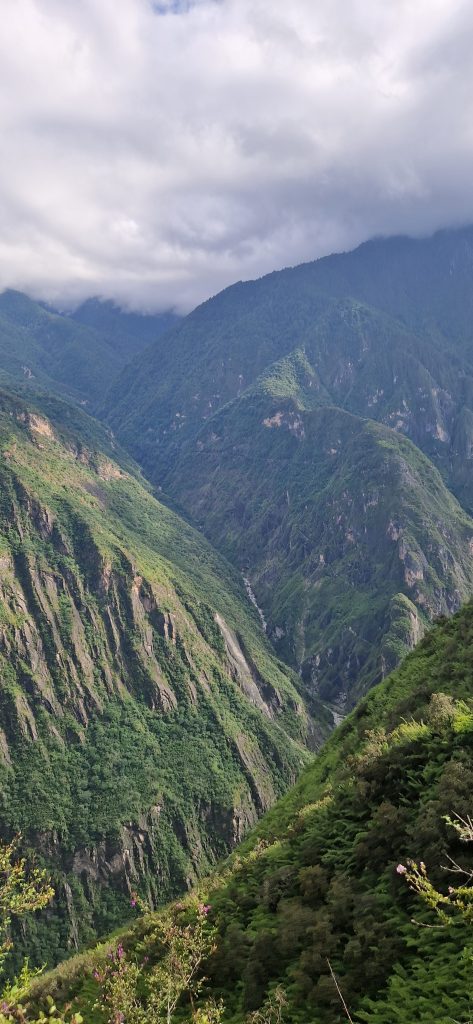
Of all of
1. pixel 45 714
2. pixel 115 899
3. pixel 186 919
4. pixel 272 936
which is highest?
pixel 272 936

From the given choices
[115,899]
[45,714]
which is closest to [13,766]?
[45,714]

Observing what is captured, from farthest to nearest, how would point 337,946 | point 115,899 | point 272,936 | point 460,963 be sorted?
point 115,899 < point 272,936 < point 337,946 < point 460,963

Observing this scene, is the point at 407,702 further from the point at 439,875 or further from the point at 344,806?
the point at 439,875

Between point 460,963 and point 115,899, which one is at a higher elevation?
point 460,963

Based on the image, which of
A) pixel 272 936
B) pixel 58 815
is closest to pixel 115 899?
pixel 58 815

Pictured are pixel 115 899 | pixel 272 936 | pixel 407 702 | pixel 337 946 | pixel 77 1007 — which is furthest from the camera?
pixel 115 899

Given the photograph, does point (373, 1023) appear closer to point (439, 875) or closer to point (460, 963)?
point (460, 963)

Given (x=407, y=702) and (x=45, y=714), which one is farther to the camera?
(x=45, y=714)
